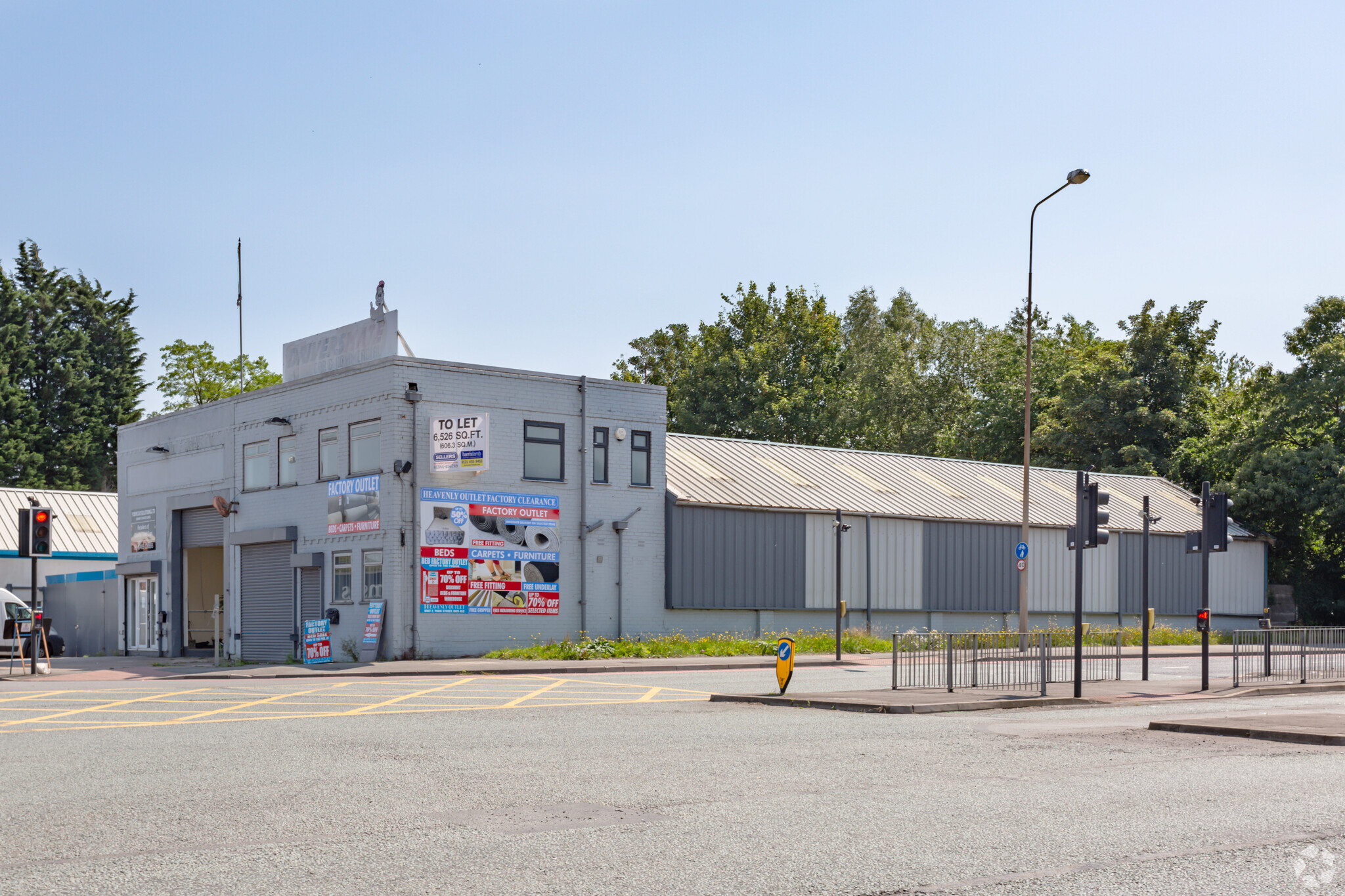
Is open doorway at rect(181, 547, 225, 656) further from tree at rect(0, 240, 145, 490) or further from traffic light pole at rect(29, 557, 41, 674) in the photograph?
tree at rect(0, 240, 145, 490)

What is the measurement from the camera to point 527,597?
112ft

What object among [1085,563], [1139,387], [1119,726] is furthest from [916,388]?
[1119,726]

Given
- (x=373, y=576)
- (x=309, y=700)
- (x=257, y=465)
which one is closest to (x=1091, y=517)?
(x=309, y=700)

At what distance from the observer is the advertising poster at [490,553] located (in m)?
33.0

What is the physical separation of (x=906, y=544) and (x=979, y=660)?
2158cm

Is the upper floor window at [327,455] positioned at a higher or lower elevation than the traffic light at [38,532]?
higher

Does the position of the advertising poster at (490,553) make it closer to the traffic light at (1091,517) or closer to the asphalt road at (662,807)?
the asphalt road at (662,807)

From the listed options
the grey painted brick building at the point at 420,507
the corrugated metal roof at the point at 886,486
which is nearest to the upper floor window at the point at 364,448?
the grey painted brick building at the point at 420,507

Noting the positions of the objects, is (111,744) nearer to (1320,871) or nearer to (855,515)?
(1320,871)

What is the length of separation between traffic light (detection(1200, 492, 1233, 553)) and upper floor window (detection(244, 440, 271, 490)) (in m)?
25.5

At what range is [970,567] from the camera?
144 ft

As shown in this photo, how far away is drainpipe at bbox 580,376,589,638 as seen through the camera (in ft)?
115

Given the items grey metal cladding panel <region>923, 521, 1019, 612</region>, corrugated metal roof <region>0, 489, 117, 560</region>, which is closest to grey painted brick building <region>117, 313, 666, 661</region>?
grey metal cladding panel <region>923, 521, 1019, 612</region>

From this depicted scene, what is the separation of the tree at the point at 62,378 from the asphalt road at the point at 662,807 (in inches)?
2213
